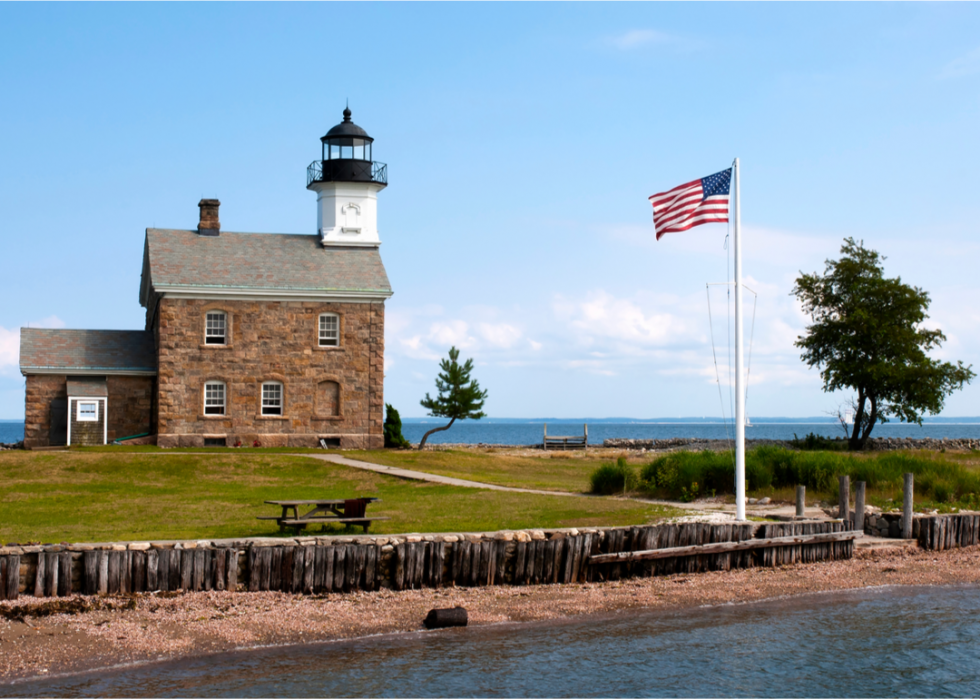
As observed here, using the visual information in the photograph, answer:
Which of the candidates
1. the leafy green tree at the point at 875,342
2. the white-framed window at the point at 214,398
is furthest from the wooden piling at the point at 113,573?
the leafy green tree at the point at 875,342

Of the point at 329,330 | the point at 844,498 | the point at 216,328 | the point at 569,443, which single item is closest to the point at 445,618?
the point at 844,498

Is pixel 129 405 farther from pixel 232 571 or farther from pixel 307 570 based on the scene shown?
pixel 307 570

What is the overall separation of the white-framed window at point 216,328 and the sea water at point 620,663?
26143 millimetres

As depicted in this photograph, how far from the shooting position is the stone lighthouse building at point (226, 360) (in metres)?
36.4

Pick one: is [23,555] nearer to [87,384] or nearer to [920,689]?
[920,689]

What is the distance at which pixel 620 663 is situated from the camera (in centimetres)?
1213

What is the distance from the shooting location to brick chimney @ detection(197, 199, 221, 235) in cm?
4084

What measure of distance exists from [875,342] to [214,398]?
107 ft

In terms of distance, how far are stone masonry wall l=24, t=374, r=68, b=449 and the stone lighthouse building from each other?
4 cm

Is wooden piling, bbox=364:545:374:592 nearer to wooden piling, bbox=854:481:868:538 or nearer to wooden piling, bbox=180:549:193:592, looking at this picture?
wooden piling, bbox=180:549:193:592

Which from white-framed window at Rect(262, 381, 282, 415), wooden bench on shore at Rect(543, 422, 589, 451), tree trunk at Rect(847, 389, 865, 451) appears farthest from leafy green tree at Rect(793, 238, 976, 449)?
white-framed window at Rect(262, 381, 282, 415)

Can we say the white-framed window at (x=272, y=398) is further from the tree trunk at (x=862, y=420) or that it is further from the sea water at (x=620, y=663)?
the tree trunk at (x=862, y=420)

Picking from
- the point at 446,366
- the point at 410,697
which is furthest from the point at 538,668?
the point at 446,366

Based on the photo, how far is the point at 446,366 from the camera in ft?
148
